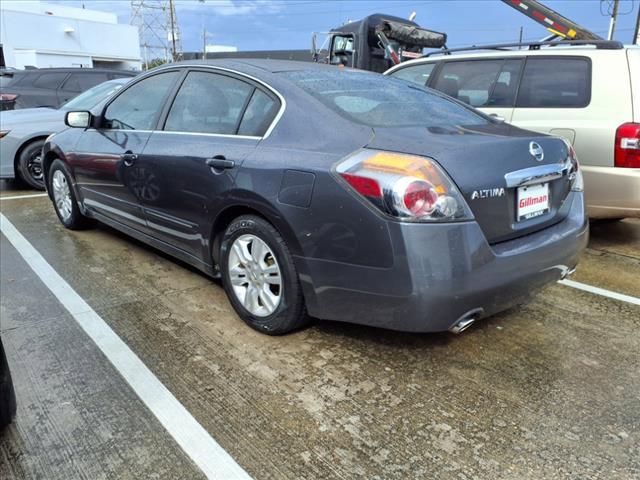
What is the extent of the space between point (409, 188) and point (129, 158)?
2416mm

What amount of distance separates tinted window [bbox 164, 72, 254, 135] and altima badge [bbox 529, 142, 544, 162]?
5.33 feet

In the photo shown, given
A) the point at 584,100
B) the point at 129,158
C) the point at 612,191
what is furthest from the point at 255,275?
the point at 584,100

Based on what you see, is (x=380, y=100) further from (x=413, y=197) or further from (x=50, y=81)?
(x=50, y=81)

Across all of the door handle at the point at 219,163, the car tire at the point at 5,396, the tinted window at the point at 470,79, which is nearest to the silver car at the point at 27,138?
the tinted window at the point at 470,79

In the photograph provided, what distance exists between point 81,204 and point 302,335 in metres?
2.83

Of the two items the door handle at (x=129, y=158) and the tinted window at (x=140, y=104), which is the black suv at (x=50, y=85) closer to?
the tinted window at (x=140, y=104)

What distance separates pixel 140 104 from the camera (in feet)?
13.4

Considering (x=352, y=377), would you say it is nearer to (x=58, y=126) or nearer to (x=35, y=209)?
(x=35, y=209)

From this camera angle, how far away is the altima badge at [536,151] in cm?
272

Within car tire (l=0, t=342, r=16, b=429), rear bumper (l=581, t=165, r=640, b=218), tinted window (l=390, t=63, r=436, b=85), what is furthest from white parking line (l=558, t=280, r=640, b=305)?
car tire (l=0, t=342, r=16, b=429)

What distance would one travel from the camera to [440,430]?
2.28m

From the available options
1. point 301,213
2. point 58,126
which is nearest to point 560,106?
point 301,213

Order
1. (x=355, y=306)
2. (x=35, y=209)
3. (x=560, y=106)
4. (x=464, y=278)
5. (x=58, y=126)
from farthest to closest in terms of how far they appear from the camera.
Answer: (x=58, y=126)
(x=35, y=209)
(x=560, y=106)
(x=355, y=306)
(x=464, y=278)

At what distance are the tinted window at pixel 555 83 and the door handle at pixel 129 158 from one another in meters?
3.53
